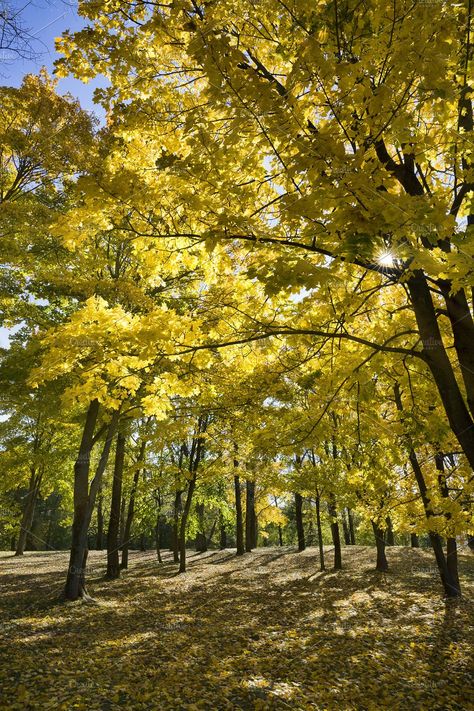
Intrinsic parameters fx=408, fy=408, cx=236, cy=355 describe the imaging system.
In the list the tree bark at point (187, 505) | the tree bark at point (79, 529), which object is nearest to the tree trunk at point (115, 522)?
the tree bark at point (187, 505)

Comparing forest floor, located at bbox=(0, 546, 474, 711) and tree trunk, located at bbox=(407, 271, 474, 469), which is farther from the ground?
tree trunk, located at bbox=(407, 271, 474, 469)

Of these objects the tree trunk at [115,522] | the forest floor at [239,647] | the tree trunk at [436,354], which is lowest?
the forest floor at [239,647]

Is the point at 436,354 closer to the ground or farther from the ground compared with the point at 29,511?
farther from the ground

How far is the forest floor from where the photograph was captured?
16.8 feet

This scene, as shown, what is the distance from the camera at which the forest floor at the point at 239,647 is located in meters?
5.11

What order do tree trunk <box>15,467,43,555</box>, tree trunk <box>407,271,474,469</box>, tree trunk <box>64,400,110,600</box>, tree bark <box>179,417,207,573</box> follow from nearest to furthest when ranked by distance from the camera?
tree trunk <box>407,271,474,469</box>, tree trunk <box>64,400,110,600</box>, tree bark <box>179,417,207,573</box>, tree trunk <box>15,467,43,555</box>

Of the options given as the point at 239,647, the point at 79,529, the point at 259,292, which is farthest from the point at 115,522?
the point at 259,292

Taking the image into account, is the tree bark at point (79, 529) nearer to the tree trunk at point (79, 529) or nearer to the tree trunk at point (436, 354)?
the tree trunk at point (79, 529)

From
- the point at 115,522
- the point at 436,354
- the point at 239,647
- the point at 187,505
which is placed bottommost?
the point at 239,647

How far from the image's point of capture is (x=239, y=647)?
7.03 m

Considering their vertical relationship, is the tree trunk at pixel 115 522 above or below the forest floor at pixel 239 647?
above

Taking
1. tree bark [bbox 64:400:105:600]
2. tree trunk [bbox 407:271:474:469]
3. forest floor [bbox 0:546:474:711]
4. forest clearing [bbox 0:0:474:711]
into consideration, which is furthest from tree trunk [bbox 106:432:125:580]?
tree trunk [bbox 407:271:474:469]

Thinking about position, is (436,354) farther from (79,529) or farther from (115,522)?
(115,522)

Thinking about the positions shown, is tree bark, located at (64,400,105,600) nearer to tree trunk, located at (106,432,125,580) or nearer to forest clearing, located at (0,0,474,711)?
forest clearing, located at (0,0,474,711)
